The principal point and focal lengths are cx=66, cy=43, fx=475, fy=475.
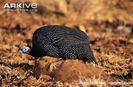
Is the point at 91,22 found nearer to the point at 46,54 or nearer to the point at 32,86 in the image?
the point at 46,54

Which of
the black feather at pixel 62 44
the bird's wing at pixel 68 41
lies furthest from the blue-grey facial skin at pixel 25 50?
the bird's wing at pixel 68 41

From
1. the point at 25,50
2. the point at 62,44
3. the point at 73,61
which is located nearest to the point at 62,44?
the point at 62,44

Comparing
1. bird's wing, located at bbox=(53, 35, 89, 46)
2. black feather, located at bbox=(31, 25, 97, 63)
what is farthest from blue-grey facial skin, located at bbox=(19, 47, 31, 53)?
bird's wing, located at bbox=(53, 35, 89, 46)

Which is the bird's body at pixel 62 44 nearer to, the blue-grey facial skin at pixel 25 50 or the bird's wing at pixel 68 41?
the bird's wing at pixel 68 41

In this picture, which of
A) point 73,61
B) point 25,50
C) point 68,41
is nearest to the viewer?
point 73,61

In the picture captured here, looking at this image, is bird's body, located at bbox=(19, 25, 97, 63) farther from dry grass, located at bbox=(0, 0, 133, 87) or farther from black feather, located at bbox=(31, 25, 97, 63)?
dry grass, located at bbox=(0, 0, 133, 87)

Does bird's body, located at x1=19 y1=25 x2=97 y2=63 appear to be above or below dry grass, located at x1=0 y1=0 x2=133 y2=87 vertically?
above

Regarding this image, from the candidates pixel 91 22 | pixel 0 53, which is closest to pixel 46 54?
pixel 0 53

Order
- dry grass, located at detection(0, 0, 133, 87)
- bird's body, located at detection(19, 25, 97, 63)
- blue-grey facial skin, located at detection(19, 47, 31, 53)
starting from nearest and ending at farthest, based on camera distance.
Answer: dry grass, located at detection(0, 0, 133, 87) → bird's body, located at detection(19, 25, 97, 63) → blue-grey facial skin, located at detection(19, 47, 31, 53)

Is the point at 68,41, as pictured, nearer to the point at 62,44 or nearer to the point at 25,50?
the point at 62,44
